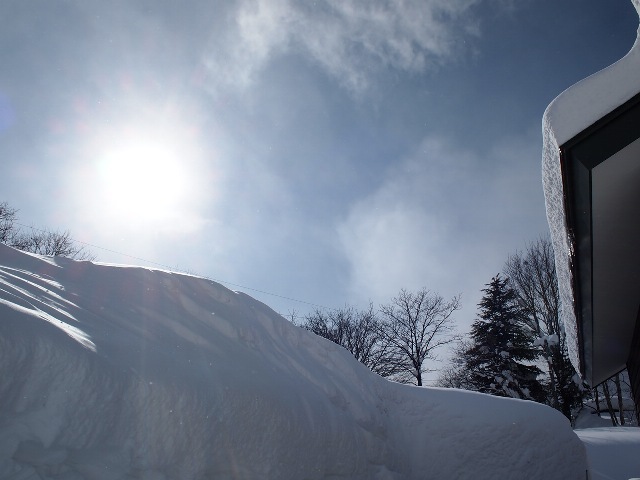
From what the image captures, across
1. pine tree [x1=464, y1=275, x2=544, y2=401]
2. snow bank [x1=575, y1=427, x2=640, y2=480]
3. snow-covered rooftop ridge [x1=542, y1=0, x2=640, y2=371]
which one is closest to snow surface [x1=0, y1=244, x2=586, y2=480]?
snow-covered rooftop ridge [x1=542, y1=0, x2=640, y2=371]

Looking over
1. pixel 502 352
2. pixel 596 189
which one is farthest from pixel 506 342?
pixel 596 189

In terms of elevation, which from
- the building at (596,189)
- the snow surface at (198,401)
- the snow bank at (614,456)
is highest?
the building at (596,189)

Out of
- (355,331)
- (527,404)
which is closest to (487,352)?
(355,331)

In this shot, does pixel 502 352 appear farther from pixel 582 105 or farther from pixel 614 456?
pixel 582 105

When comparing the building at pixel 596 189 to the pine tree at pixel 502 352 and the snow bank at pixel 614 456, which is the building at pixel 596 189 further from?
the pine tree at pixel 502 352

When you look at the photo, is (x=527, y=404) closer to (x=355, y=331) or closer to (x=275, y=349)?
(x=275, y=349)

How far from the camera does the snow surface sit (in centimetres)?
200

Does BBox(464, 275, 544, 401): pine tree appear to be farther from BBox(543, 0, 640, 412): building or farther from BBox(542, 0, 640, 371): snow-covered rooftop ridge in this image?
BBox(542, 0, 640, 371): snow-covered rooftop ridge

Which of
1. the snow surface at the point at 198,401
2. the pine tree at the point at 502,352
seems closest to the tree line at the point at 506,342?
the pine tree at the point at 502,352

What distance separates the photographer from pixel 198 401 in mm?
2615

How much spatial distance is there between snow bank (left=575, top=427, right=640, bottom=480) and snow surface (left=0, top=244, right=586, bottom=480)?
346 cm

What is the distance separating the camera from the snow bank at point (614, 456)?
8039 mm

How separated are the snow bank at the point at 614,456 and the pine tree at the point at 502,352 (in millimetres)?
8524

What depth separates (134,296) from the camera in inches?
136
